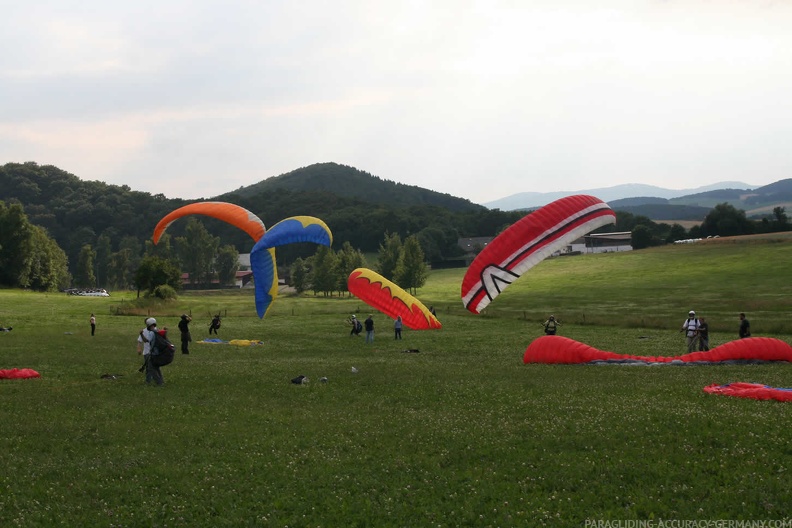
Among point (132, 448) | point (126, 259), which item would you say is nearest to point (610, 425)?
point (132, 448)

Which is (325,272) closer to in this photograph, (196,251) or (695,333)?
(196,251)

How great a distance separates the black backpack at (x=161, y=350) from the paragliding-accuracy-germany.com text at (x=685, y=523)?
14100mm

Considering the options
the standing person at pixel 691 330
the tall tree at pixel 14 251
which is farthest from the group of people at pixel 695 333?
the tall tree at pixel 14 251

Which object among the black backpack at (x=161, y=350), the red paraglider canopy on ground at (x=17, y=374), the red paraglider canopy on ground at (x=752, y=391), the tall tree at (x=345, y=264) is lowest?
the red paraglider canopy on ground at (x=752, y=391)

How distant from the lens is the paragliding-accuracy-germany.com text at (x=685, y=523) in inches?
368

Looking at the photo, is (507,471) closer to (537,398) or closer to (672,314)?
(537,398)

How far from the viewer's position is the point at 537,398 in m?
18.0

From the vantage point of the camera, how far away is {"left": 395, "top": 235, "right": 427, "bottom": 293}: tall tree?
3910 inches

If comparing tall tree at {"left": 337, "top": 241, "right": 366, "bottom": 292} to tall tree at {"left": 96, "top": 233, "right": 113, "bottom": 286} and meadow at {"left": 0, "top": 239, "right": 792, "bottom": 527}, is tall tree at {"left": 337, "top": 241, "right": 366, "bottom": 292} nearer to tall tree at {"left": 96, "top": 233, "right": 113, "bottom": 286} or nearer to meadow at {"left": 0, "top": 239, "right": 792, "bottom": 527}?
meadow at {"left": 0, "top": 239, "right": 792, "bottom": 527}

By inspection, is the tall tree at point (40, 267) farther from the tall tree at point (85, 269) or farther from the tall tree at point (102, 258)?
the tall tree at point (102, 258)

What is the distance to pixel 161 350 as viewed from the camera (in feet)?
68.3

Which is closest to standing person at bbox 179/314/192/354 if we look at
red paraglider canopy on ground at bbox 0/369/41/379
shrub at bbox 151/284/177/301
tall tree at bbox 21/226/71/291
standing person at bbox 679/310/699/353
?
red paraglider canopy on ground at bbox 0/369/41/379

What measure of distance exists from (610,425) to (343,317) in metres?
47.5

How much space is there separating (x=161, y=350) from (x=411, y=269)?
79459 millimetres
